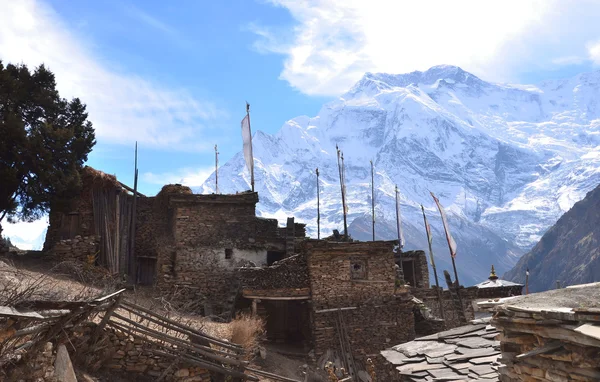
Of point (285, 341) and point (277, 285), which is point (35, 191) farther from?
point (285, 341)

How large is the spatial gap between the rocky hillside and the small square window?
56343mm

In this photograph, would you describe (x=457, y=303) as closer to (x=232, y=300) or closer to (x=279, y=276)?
(x=279, y=276)

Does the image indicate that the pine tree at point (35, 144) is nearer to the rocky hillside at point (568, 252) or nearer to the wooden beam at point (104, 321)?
the wooden beam at point (104, 321)

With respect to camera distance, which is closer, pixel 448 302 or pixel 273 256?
pixel 273 256

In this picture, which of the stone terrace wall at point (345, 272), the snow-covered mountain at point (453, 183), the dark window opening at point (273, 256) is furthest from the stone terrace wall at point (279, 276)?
the snow-covered mountain at point (453, 183)

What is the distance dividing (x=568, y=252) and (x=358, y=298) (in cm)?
6511

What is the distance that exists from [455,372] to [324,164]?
7142 inches

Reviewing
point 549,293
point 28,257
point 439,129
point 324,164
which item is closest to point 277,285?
point 28,257

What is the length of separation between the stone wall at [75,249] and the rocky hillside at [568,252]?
207ft

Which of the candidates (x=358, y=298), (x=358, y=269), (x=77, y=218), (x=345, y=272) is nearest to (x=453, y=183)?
(x=358, y=269)

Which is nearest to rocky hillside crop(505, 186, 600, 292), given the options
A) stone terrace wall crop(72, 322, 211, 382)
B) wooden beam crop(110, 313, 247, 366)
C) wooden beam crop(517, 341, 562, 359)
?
wooden beam crop(110, 313, 247, 366)

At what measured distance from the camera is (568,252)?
7600cm

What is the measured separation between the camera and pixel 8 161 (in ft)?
70.4

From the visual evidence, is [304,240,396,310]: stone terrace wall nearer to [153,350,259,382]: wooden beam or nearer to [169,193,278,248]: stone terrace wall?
[169,193,278,248]: stone terrace wall
